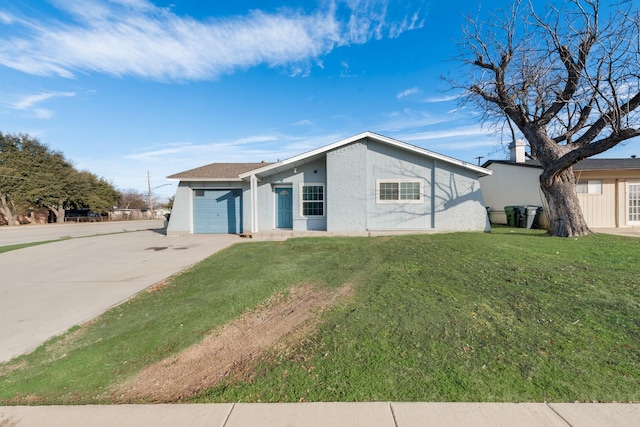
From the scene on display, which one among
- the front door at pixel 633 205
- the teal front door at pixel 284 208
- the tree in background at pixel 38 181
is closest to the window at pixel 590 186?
the front door at pixel 633 205

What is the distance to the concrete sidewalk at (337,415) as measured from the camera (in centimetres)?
222

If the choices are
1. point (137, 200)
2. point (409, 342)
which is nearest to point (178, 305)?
point (409, 342)

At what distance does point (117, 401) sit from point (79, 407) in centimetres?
29

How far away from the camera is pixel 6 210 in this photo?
3291 centimetres

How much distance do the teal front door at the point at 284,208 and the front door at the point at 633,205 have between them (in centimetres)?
1691

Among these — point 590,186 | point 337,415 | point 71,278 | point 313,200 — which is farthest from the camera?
point 590,186

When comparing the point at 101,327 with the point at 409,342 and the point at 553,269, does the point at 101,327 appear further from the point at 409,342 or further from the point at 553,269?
the point at 553,269

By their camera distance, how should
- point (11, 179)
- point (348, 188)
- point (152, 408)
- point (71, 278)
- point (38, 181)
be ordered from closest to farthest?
point (152, 408), point (71, 278), point (348, 188), point (11, 179), point (38, 181)

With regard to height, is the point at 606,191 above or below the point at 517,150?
below

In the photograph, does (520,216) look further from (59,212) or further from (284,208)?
(59,212)

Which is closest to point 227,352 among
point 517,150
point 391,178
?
point 391,178

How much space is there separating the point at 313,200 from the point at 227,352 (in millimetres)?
10477

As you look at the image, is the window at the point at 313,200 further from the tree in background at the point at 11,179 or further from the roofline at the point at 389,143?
the tree in background at the point at 11,179

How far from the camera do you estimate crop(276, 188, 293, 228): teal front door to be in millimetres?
14109
